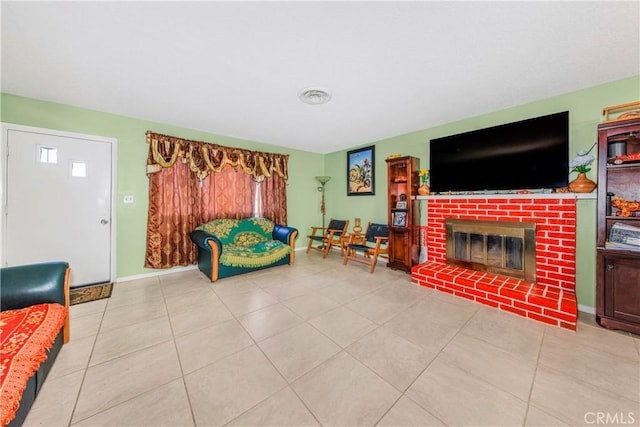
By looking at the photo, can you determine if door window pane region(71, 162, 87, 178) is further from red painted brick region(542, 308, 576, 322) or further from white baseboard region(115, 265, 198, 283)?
red painted brick region(542, 308, 576, 322)

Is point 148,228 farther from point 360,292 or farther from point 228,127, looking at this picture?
point 360,292

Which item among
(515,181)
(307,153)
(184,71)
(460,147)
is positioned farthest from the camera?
(307,153)

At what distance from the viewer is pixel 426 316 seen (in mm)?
2191

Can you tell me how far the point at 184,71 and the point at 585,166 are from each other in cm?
404

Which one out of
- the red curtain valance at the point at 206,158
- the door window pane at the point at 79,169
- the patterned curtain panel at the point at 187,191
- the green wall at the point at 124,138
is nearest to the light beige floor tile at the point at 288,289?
the patterned curtain panel at the point at 187,191

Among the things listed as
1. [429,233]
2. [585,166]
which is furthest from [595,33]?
[429,233]

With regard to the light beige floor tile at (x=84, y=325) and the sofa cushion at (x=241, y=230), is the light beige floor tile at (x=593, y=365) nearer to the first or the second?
the light beige floor tile at (x=84, y=325)

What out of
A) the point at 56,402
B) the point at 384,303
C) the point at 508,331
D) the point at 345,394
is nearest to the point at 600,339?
the point at 508,331

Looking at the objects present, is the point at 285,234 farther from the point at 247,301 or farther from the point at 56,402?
the point at 56,402

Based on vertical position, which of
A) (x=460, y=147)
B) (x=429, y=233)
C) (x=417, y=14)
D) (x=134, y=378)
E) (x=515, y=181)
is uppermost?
(x=417, y=14)

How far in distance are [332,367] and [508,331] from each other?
160cm

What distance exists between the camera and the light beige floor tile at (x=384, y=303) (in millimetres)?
2227

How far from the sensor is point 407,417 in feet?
3.81

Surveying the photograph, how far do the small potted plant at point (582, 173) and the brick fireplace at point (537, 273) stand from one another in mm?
131
